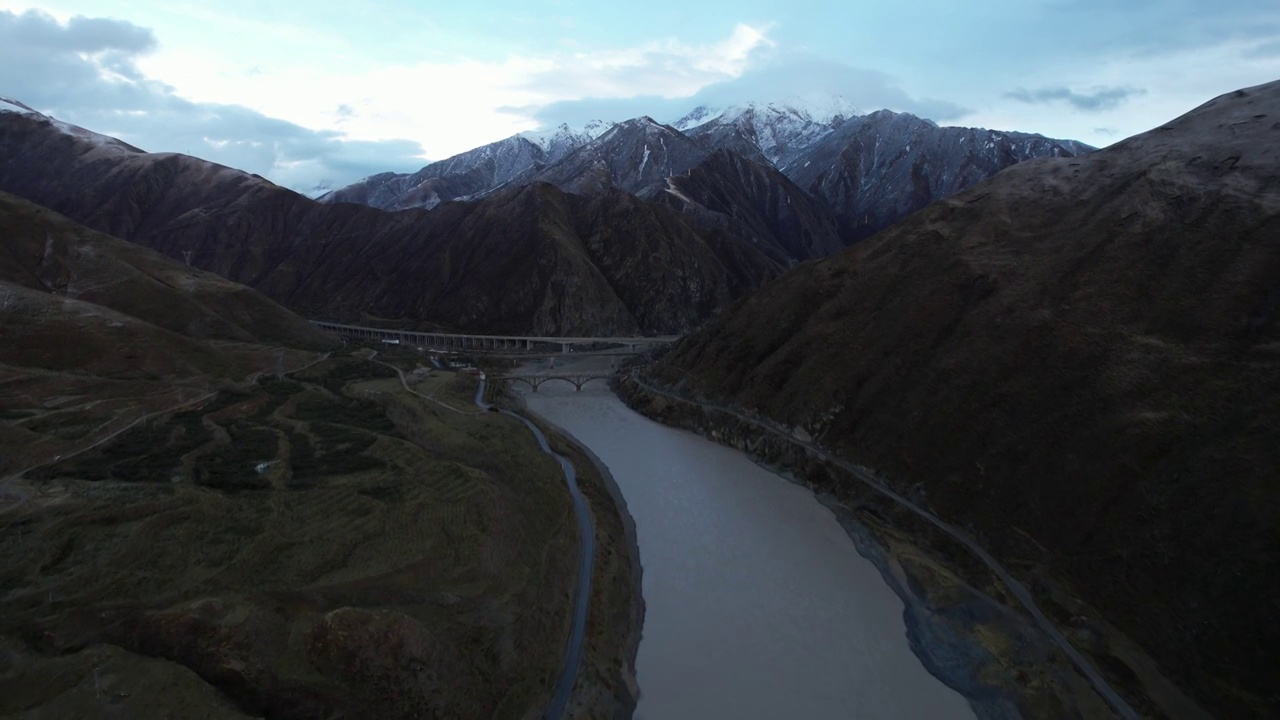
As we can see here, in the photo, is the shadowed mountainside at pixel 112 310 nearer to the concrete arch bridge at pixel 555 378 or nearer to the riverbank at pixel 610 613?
the concrete arch bridge at pixel 555 378

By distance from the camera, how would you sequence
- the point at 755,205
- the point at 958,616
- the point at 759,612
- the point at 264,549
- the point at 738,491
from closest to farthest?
1. the point at 264,549
2. the point at 958,616
3. the point at 759,612
4. the point at 738,491
5. the point at 755,205

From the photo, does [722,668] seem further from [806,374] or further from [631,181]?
[631,181]

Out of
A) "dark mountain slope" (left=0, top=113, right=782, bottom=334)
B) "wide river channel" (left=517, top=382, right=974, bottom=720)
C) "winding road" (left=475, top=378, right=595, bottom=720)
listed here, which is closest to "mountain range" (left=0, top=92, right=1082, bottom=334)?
"dark mountain slope" (left=0, top=113, right=782, bottom=334)

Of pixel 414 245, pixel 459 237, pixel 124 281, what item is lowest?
pixel 124 281

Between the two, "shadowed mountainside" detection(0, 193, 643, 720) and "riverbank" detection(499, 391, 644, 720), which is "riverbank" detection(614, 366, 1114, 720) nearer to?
"riverbank" detection(499, 391, 644, 720)

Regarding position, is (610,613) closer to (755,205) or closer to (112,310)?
(112,310)

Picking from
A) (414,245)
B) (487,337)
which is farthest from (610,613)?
(414,245)
